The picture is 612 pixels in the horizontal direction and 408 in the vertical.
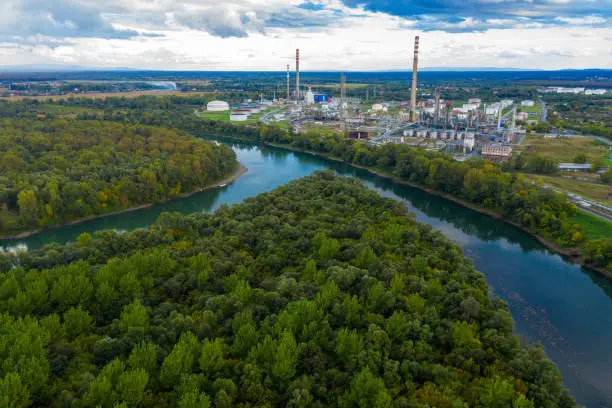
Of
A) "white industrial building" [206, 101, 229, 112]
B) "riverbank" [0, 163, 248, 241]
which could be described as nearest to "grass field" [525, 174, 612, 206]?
"riverbank" [0, 163, 248, 241]

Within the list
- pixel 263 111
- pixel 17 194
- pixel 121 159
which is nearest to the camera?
pixel 17 194

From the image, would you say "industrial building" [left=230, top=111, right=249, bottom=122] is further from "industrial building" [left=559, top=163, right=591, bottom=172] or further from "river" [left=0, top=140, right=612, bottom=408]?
"industrial building" [left=559, top=163, right=591, bottom=172]

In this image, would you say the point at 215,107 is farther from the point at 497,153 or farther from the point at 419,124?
the point at 497,153

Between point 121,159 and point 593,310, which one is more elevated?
point 121,159

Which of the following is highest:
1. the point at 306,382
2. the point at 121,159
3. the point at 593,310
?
the point at 121,159

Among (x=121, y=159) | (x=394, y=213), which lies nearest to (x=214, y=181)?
(x=121, y=159)

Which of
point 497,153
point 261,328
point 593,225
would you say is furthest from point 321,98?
Result: point 261,328

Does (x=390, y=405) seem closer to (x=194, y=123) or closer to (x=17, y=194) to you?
(x=17, y=194)

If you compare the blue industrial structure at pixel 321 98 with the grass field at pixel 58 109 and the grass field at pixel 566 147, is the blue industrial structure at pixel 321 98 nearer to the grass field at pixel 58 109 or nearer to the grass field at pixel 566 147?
the grass field at pixel 58 109
